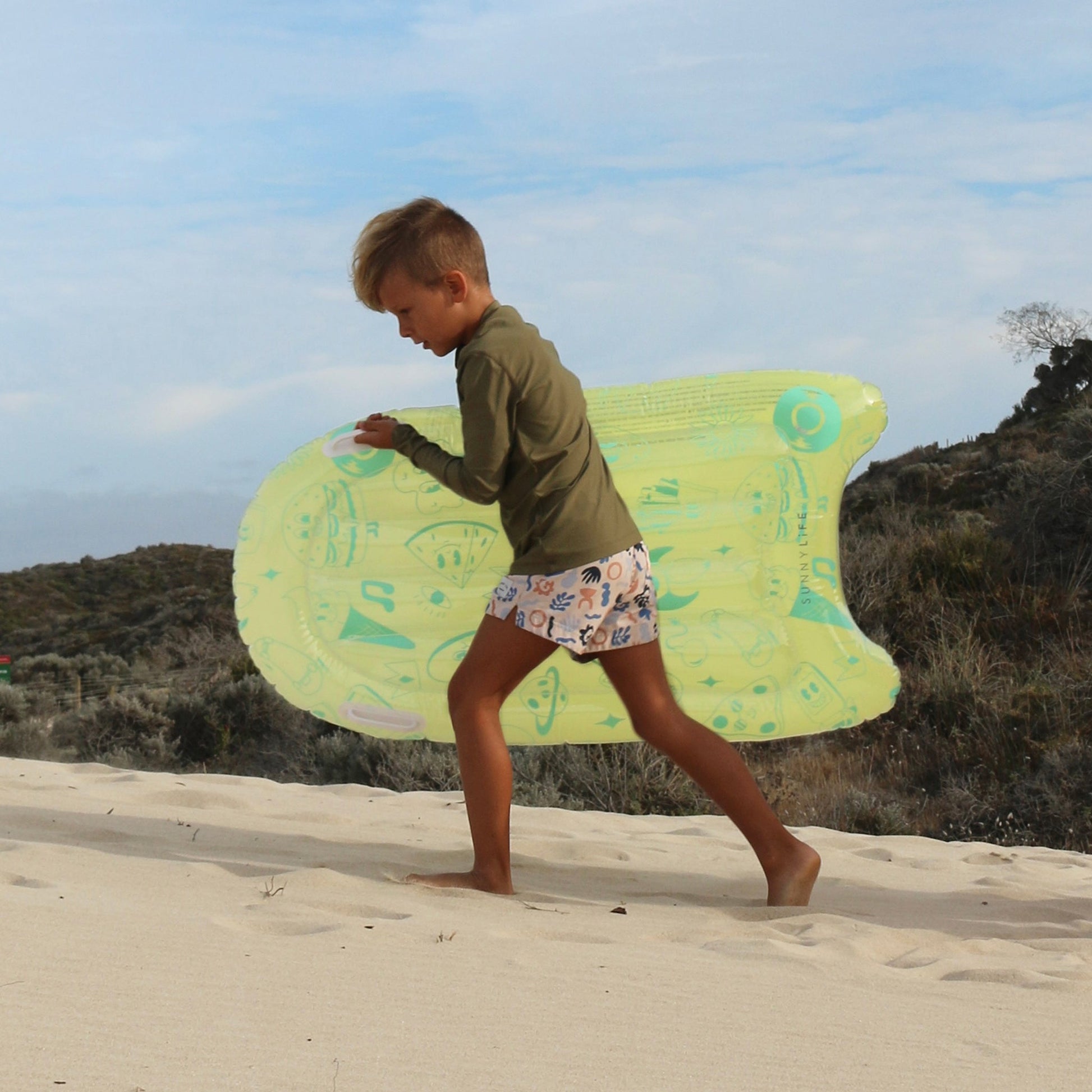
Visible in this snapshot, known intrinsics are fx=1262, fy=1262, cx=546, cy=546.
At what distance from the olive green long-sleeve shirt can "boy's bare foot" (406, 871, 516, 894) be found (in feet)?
2.87

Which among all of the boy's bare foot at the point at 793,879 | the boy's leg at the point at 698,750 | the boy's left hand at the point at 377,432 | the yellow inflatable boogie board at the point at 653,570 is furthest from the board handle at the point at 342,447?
the boy's bare foot at the point at 793,879

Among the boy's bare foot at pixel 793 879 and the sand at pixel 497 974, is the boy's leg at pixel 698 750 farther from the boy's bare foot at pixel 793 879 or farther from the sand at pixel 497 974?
the sand at pixel 497 974

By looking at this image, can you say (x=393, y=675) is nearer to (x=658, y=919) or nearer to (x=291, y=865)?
(x=291, y=865)

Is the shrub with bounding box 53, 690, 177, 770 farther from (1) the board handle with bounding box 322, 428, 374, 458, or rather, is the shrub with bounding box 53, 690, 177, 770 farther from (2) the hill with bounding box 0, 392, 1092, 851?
(1) the board handle with bounding box 322, 428, 374, 458

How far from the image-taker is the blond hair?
3.33m

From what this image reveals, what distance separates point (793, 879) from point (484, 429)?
1568mm

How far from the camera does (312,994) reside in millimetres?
2318

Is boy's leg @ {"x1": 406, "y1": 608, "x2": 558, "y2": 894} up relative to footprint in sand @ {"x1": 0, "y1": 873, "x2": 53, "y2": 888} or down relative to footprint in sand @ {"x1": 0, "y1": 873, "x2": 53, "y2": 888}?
up

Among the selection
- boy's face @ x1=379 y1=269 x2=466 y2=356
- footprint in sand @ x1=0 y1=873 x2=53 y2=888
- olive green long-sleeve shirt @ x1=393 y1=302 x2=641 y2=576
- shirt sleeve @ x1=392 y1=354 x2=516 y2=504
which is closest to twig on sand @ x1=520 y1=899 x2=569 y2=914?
olive green long-sleeve shirt @ x1=393 y1=302 x2=641 y2=576

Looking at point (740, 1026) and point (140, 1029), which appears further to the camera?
point (740, 1026)

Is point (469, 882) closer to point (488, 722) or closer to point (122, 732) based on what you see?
point (488, 722)

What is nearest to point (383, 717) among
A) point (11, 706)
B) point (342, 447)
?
point (342, 447)

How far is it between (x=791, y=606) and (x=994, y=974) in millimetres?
1793

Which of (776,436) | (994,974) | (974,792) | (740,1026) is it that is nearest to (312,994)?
(740,1026)
